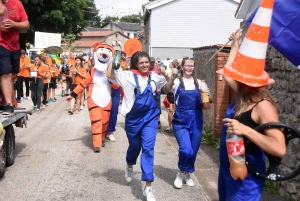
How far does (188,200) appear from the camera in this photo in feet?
17.9

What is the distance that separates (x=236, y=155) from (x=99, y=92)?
19.0ft

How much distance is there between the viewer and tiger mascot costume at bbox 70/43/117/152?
8.26m

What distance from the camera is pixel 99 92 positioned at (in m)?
8.42

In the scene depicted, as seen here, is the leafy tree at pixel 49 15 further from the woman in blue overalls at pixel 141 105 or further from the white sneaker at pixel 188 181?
the white sneaker at pixel 188 181

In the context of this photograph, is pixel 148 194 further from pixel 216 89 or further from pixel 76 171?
pixel 216 89

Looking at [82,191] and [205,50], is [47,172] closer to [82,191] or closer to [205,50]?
[82,191]

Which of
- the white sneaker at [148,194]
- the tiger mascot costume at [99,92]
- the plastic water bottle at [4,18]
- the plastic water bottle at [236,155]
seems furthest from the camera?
the tiger mascot costume at [99,92]

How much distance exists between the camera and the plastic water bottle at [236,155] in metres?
2.88

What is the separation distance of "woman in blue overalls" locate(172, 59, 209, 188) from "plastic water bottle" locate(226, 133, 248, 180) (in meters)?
2.82

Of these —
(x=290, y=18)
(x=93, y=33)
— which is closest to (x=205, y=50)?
(x=290, y=18)

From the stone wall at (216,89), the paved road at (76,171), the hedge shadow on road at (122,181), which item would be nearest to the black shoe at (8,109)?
the paved road at (76,171)

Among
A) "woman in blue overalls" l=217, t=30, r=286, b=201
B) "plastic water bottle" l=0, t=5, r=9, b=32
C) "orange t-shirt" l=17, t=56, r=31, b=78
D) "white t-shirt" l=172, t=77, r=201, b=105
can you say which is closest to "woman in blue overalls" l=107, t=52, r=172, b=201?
"white t-shirt" l=172, t=77, r=201, b=105

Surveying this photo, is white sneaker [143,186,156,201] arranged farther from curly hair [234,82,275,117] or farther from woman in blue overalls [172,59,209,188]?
curly hair [234,82,275,117]

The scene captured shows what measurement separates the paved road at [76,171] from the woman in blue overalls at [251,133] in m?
2.46
